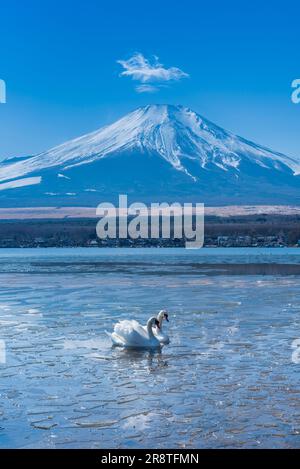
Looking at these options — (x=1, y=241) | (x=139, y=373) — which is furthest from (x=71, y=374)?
(x=1, y=241)

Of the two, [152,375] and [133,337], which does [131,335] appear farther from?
[152,375]

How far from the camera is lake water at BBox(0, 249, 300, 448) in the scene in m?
10.1

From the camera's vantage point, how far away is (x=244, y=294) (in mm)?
27438

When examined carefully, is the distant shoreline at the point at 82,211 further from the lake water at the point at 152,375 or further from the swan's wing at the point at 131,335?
the swan's wing at the point at 131,335

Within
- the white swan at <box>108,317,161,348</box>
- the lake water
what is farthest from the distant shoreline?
the white swan at <box>108,317,161,348</box>

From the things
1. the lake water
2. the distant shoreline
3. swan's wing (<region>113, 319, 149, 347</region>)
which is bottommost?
the lake water

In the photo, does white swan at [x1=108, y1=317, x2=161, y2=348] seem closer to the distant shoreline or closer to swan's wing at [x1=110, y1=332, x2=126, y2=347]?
swan's wing at [x1=110, y1=332, x2=126, y2=347]

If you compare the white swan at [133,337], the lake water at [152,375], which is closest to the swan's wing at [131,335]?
the white swan at [133,337]

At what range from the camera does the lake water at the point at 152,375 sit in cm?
1009

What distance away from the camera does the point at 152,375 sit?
13.7m

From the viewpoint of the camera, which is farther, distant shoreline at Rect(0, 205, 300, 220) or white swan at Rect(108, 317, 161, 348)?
distant shoreline at Rect(0, 205, 300, 220)

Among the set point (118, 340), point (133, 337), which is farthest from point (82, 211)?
point (133, 337)
